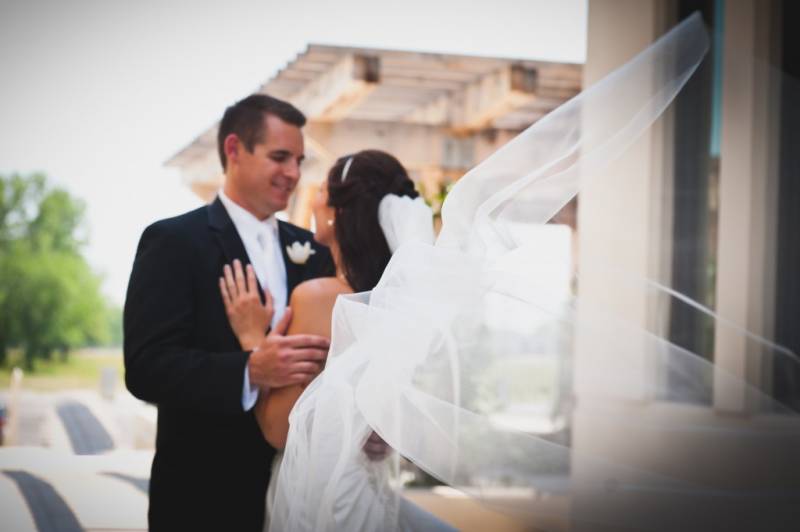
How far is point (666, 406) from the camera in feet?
6.81

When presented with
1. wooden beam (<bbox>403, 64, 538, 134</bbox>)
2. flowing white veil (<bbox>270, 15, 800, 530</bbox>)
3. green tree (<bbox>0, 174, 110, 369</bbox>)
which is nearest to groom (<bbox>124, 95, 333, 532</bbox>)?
flowing white veil (<bbox>270, 15, 800, 530</bbox>)

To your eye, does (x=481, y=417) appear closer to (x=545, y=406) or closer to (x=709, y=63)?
(x=709, y=63)

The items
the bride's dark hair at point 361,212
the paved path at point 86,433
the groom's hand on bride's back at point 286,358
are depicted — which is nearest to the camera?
the groom's hand on bride's back at point 286,358

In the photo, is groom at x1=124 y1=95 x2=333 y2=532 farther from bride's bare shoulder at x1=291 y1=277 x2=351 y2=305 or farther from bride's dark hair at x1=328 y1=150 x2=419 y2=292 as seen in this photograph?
bride's dark hair at x1=328 y1=150 x2=419 y2=292

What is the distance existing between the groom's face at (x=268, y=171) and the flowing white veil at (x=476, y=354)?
0.54m

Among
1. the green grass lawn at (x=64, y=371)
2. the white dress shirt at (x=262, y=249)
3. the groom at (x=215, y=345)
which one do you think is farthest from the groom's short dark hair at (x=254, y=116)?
the green grass lawn at (x=64, y=371)

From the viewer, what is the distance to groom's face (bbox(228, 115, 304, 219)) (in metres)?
2.09

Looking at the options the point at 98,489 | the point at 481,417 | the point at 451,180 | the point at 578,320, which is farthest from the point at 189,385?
the point at 451,180

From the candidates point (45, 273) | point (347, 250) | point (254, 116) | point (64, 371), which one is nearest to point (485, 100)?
point (254, 116)

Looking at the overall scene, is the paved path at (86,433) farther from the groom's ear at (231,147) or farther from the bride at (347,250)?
the bride at (347,250)

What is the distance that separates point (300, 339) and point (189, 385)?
0.25 m

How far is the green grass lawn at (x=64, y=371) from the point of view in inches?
1171

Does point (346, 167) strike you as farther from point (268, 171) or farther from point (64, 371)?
point (64, 371)

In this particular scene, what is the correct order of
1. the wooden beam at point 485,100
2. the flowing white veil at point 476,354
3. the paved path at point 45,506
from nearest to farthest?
1. the flowing white veil at point 476,354
2. the paved path at point 45,506
3. the wooden beam at point 485,100
